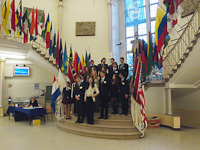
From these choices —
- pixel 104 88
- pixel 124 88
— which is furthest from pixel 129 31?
pixel 104 88

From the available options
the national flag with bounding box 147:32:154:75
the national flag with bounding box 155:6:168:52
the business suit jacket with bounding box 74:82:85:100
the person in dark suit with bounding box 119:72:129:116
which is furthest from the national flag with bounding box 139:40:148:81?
the business suit jacket with bounding box 74:82:85:100

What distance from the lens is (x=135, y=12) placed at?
35.9 feet

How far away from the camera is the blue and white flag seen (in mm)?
10535

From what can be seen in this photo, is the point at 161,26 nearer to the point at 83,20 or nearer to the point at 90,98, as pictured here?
the point at 90,98

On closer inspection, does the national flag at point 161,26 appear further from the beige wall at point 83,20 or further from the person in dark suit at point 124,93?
the beige wall at point 83,20

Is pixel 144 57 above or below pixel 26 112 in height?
above

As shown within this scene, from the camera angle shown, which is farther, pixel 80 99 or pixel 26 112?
pixel 26 112

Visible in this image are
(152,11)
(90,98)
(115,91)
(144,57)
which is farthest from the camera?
(152,11)

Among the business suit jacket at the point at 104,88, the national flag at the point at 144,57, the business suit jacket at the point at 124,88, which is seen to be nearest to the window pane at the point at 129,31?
the national flag at the point at 144,57

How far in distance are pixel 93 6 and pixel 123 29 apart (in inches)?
97.7

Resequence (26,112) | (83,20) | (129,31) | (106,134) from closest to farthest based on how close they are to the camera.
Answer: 1. (106,134)
2. (26,112)
3. (83,20)
4. (129,31)

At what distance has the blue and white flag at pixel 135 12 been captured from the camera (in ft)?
34.6

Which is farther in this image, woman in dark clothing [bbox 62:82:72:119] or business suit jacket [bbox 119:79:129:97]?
woman in dark clothing [bbox 62:82:72:119]

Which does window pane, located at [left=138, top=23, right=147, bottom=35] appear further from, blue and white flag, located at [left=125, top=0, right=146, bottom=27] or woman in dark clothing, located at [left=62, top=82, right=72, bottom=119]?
woman in dark clothing, located at [left=62, top=82, right=72, bottom=119]
